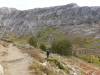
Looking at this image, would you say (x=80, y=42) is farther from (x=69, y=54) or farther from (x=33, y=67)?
(x=33, y=67)

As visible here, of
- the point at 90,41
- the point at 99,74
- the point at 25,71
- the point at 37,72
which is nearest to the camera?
the point at 37,72

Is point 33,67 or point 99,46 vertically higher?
point 33,67

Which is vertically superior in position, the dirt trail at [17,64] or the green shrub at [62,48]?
the dirt trail at [17,64]

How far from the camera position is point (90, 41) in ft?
649

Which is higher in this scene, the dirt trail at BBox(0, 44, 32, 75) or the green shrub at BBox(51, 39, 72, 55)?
the dirt trail at BBox(0, 44, 32, 75)

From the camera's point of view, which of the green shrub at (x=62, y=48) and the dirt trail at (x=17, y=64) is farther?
the green shrub at (x=62, y=48)

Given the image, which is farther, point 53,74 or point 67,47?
point 67,47

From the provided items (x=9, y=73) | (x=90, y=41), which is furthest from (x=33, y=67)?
(x=90, y=41)

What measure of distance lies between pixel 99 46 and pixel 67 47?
78862 mm

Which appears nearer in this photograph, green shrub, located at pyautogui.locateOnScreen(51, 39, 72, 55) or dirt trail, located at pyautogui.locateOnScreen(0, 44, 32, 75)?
dirt trail, located at pyautogui.locateOnScreen(0, 44, 32, 75)

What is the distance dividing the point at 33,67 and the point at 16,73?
2916 millimetres

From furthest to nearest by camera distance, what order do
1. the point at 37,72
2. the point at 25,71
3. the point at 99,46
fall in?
the point at 99,46, the point at 25,71, the point at 37,72

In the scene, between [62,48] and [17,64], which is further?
[62,48]

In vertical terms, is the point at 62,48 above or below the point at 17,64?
below
